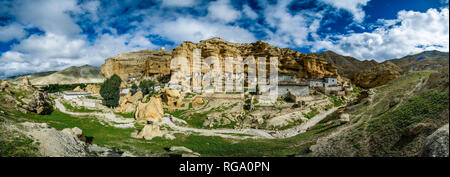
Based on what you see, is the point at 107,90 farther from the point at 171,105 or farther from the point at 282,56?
the point at 282,56

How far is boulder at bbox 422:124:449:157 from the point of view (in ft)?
21.1

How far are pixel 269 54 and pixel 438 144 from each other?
66.5 meters

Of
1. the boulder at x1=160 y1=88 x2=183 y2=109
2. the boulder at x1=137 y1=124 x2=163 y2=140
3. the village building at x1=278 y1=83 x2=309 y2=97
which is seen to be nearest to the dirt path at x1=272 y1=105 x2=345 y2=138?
the village building at x1=278 y1=83 x2=309 y2=97

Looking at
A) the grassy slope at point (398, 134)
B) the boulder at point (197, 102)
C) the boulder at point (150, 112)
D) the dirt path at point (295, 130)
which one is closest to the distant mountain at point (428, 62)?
the dirt path at point (295, 130)

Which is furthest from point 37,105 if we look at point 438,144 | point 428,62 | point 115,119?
point 428,62

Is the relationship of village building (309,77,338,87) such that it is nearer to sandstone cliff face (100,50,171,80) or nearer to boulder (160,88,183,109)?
boulder (160,88,183,109)

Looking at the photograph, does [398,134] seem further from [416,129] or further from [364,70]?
[364,70]

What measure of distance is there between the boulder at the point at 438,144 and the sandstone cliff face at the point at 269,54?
6225cm

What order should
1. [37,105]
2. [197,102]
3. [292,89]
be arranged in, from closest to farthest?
[37,105], [197,102], [292,89]

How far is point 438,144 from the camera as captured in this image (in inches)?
267

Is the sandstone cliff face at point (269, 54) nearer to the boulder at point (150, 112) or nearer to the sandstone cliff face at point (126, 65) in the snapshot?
the sandstone cliff face at point (126, 65)

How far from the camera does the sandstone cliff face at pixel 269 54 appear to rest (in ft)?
216

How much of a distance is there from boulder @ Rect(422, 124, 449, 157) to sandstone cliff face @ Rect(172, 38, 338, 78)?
62252 mm
